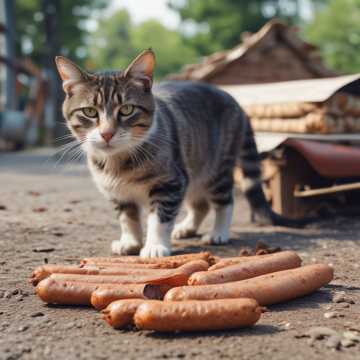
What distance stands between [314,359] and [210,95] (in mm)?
3795

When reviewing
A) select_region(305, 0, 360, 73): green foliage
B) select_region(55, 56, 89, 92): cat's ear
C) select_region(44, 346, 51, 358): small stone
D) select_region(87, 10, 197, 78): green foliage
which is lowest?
select_region(44, 346, 51, 358): small stone

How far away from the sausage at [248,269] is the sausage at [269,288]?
0.15 m

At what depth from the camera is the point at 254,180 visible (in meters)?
6.10

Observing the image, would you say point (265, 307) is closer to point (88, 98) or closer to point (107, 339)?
point (107, 339)

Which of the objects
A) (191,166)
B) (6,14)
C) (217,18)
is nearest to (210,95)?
(191,166)

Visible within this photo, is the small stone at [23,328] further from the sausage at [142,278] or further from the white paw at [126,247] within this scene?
the white paw at [126,247]

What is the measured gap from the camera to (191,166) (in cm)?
538

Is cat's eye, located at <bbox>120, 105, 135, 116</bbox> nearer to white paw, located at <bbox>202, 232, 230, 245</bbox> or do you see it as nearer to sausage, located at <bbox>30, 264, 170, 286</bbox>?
sausage, located at <bbox>30, 264, 170, 286</bbox>

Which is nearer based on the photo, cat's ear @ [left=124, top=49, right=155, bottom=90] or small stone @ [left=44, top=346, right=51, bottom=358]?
small stone @ [left=44, top=346, right=51, bottom=358]

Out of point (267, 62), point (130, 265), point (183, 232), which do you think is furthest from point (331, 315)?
point (267, 62)

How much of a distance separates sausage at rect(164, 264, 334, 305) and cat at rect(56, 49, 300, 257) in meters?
1.31

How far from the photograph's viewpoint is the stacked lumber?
6.83m

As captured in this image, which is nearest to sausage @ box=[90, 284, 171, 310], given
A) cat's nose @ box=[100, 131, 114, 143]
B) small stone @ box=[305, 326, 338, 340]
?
small stone @ box=[305, 326, 338, 340]

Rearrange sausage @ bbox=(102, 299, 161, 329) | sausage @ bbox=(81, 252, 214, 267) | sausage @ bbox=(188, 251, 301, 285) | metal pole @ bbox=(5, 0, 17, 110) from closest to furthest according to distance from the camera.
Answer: sausage @ bbox=(102, 299, 161, 329) < sausage @ bbox=(188, 251, 301, 285) < sausage @ bbox=(81, 252, 214, 267) < metal pole @ bbox=(5, 0, 17, 110)
